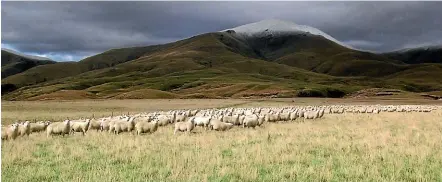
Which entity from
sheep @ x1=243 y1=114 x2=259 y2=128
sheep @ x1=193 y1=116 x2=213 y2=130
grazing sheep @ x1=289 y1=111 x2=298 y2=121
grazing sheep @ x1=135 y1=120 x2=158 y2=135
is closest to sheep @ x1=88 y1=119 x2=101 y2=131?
grazing sheep @ x1=135 y1=120 x2=158 y2=135

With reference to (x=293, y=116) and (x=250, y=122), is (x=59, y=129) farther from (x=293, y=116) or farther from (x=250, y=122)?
(x=293, y=116)

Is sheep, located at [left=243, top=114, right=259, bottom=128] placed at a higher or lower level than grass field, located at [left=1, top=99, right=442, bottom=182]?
higher

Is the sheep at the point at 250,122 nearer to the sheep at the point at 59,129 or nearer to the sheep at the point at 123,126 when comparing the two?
the sheep at the point at 123,126

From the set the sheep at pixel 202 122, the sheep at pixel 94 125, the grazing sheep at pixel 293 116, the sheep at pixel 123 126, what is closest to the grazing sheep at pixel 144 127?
the sheep at pixel 123 126

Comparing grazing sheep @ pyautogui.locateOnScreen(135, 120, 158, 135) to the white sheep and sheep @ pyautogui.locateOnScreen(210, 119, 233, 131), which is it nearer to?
the white sheep

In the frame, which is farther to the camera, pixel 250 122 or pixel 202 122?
pixel 250 122

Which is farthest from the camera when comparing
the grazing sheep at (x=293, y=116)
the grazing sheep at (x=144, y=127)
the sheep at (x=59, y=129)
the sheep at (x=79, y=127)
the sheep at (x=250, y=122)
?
the grazing sheep at (x=293, y=116)

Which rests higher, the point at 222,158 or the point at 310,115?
the point at 310,115

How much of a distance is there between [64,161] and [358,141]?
34.4ft

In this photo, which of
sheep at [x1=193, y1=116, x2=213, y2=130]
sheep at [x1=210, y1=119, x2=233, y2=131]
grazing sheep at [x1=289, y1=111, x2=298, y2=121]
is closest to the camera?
sheep at [x1=210, y1=119, x2=233, y2=131]

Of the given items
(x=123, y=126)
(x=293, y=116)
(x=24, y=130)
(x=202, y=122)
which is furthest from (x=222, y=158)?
(x=293, y=116)

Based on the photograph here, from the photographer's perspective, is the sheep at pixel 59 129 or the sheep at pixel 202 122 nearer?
the sheep at pixel 59 129

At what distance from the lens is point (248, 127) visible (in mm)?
23500

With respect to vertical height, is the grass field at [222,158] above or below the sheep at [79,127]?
below
